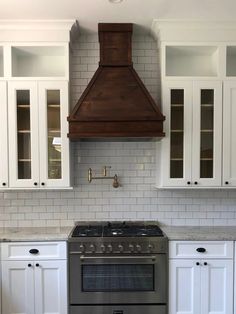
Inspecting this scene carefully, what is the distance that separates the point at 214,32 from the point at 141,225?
2.12 meters

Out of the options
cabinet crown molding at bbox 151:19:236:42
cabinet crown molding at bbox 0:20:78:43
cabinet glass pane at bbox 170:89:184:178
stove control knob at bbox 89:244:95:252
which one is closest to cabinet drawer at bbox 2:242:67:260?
stove control knob at bbox 89:244:95:252

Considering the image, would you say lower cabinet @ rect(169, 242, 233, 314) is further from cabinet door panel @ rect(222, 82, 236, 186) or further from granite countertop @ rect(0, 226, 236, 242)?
cabinet door panel @ rect(222, 82, 236, 186)

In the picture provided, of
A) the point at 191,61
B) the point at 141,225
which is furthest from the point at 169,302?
the point at 191,61

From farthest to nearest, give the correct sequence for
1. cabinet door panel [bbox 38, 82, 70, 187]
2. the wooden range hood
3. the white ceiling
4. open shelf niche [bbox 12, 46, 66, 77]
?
open shelf niche [bbox 12, 46, 66, 77]
cabinet door panel [bbox 38, 82, 70, 187]
the wooden range hood
the white ceiling

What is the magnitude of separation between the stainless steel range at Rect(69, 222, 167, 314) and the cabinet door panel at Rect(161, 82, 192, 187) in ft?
2.10

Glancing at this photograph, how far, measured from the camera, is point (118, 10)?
2.60 meters

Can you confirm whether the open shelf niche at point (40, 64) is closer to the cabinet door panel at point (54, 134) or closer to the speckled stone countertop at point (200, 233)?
the cabinet door panel at point (54, 134)

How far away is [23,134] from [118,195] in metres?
1.19

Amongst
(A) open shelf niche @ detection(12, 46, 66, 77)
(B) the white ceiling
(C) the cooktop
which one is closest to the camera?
(B) the white ceiling

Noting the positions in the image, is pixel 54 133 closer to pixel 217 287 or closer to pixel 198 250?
pixel 198 250

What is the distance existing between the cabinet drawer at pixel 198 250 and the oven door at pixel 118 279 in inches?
5.2

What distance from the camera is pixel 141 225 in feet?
10.2

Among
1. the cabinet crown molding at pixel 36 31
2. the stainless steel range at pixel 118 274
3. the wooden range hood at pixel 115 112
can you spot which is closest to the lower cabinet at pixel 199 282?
the stainless steel range at pixel 118 274

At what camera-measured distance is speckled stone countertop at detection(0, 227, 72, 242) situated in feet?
8.64
